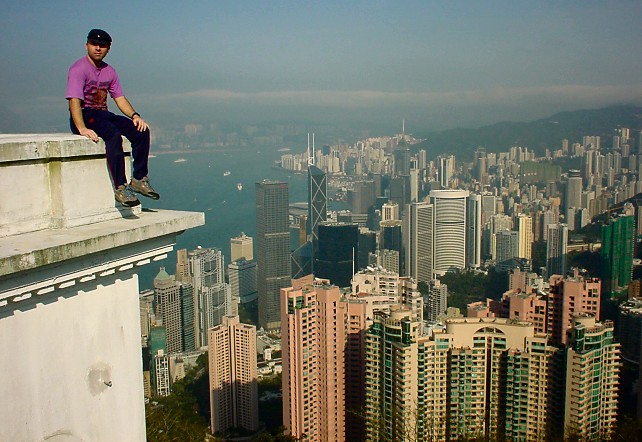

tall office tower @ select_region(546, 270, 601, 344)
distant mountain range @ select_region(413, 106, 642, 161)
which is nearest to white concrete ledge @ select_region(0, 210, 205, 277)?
tall office tower @ select_region(546, 270, 601, 344)

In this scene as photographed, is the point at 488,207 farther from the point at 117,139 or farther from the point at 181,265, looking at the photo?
the point at 117,139

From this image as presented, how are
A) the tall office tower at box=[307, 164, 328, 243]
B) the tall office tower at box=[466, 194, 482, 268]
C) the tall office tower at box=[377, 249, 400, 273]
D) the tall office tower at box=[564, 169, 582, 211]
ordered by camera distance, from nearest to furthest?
1. the tall office tower at box=[377, 249, 400, 273]
2. the tall office tower at box=[466, 194, 482, 268]
3. the tall office tower at box=[564, 169, 582, 211]
4. the tall office tower at box=[307, 164, 328, 243]

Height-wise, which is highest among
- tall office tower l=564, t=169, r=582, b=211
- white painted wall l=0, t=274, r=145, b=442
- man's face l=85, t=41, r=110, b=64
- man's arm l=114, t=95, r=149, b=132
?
man's face l=85, t=41, r=110, b=64

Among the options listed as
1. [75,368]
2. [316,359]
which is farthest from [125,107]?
[316,359]

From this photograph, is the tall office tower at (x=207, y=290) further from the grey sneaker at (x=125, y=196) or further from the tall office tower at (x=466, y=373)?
the grey sneaker at (x=125, y=196)

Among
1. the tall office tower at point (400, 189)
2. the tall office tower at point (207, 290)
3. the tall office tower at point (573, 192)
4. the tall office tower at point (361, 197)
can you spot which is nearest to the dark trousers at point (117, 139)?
the tall office tower at point (207, 290)

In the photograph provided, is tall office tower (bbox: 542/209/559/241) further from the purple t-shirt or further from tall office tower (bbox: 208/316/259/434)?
the purple t-shirt

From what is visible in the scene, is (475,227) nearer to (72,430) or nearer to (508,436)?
(508,436)

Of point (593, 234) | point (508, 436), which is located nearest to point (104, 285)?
point (508, 436)
